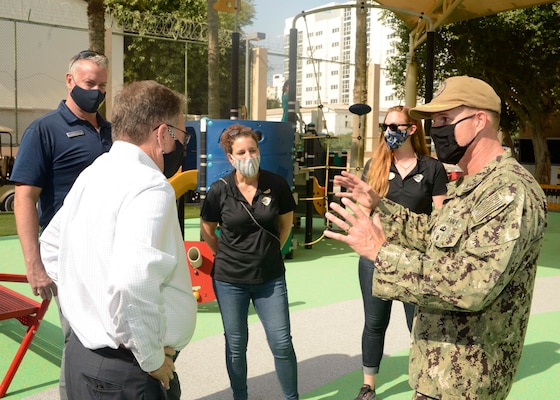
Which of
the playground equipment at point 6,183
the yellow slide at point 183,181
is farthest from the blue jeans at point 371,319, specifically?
the playground equipment at point 6,183

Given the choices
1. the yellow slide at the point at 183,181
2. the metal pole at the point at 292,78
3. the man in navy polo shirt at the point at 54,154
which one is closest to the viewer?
the man in navy polo shirt at the point at 54,154

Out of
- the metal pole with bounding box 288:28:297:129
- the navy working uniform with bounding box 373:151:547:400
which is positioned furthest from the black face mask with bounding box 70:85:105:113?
the metal pole with bounding box 288:28:297:129

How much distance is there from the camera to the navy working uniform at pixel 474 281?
6.31ft

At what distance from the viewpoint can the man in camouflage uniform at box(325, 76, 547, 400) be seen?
6.34ft

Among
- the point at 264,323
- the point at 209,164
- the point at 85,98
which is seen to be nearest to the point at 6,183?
the point at 209,164

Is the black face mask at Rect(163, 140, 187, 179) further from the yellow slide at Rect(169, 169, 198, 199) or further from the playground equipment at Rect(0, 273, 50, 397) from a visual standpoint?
the yellow slide at Rect(169, 169, 198, 199)

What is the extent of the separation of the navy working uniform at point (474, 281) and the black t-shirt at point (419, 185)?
1.59m

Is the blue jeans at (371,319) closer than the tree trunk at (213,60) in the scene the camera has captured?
Yes

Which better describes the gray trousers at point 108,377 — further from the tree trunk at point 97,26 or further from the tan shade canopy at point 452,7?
the tree trunk at point 97,26

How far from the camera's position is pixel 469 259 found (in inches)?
76.6

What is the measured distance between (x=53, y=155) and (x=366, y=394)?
8.20 ft

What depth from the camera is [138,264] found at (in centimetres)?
186

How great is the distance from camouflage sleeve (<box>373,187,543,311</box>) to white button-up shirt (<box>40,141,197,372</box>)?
72cm

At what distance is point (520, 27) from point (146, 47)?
46.6 ft
